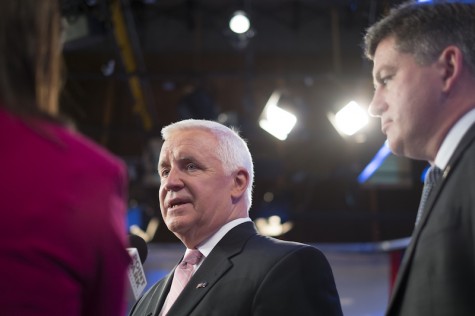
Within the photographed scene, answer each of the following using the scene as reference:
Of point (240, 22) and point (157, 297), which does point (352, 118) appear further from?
point (157, 297)

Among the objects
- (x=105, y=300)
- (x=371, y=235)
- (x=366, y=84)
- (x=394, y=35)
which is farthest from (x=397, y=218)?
(x=105, y=300)

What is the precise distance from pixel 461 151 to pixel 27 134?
2.85 feet

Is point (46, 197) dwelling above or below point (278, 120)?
above

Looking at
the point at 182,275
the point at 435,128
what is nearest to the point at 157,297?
the point at 182,275

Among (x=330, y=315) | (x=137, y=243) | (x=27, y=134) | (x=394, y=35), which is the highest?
(x=394, y=35)

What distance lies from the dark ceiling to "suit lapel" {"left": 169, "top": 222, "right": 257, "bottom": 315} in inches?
195

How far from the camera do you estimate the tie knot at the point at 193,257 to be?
224 centimetres

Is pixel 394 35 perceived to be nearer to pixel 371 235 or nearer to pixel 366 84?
pixel 366 84

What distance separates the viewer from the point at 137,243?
2209 mm

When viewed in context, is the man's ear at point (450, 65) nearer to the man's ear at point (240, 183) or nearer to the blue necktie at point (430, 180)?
the blue necktie at point (430, 180)

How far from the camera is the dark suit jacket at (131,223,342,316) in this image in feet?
6.30

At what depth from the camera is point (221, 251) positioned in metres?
2.17

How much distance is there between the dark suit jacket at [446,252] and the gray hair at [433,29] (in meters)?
0.23

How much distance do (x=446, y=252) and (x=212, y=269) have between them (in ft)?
3.37
